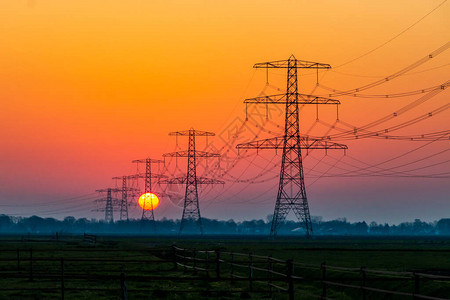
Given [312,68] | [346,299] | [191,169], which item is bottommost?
[346,299]

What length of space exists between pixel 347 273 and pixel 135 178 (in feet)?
492

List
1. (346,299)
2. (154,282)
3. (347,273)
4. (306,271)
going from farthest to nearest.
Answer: (306,271) → (347,273) → (154,282) → (346,299)

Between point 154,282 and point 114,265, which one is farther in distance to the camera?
point 114,265

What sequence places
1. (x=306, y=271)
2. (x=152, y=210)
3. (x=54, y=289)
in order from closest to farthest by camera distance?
(x=54, y=289) → (x=306, y=271) → (x=152, y=210)

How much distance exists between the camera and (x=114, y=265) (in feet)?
195

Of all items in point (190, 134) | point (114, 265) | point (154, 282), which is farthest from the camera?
point (190, 134)

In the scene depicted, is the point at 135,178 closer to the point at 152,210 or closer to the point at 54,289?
the point at 152,210

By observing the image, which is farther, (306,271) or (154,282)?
(306,271)

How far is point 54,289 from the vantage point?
3778 centimetres

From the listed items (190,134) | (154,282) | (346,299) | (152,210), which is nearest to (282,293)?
(346,299)

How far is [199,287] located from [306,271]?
16659mm

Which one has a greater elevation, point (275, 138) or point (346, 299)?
point (275, 138)

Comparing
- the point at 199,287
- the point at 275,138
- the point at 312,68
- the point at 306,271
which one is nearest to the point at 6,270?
the point at 199,287

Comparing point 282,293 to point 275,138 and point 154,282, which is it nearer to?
point 154,282
